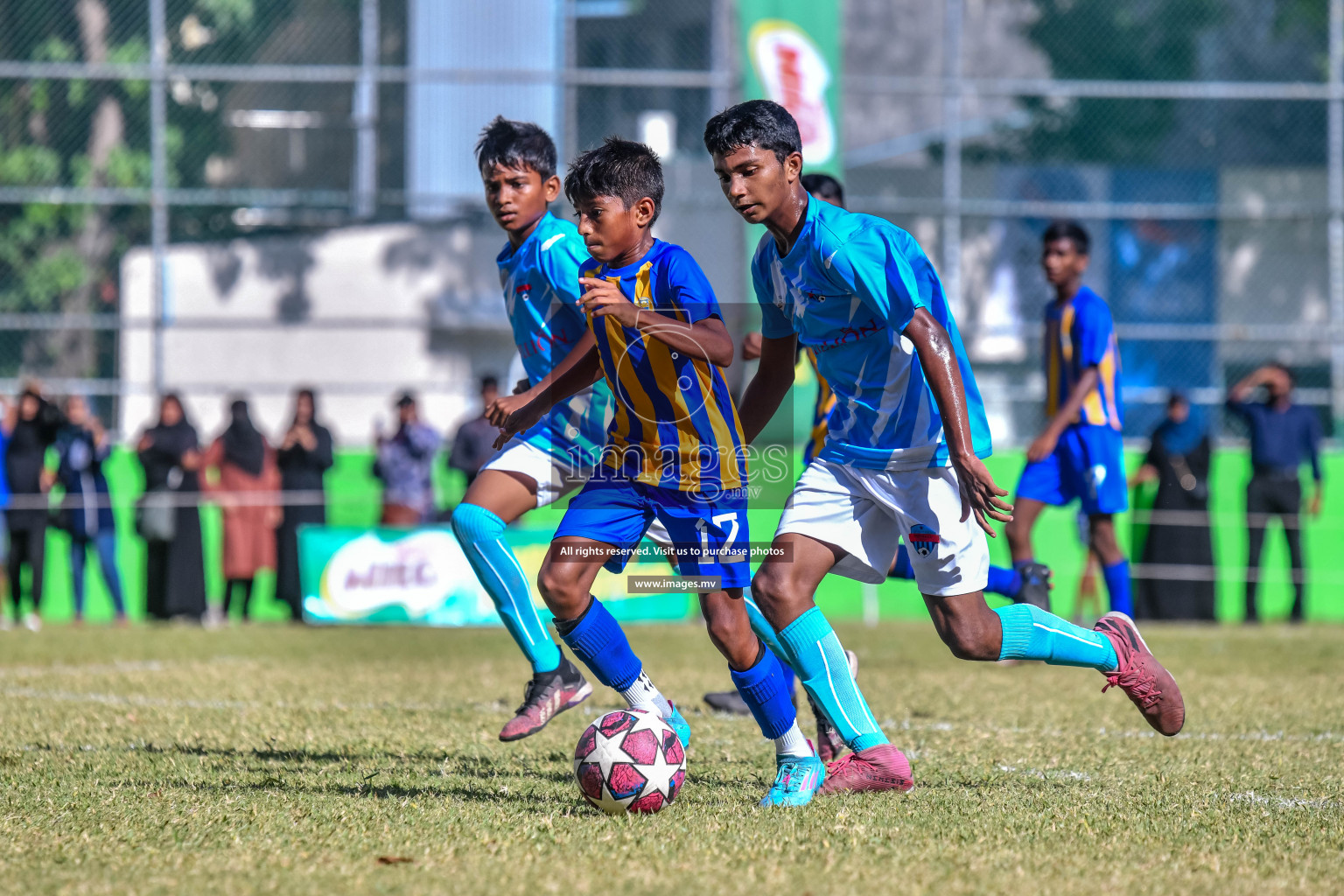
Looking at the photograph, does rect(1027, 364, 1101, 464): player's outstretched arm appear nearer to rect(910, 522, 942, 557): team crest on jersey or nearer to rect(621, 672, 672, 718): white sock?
rect(621, 672, 672, 718): white sock

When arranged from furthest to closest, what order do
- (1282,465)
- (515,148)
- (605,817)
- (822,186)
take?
(1282,465) → (822,186) → (515,148) → (605,817)

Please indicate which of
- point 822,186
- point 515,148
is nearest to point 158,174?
point 515,148

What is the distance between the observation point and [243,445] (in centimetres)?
1307

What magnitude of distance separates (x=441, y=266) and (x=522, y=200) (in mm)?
11879

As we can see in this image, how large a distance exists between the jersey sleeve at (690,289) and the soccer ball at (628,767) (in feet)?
3.89

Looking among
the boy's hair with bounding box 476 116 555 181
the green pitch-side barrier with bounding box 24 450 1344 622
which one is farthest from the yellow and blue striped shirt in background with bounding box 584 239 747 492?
the green pitch-side barrier with bounding box 24 450 1344 622

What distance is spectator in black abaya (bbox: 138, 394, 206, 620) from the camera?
41.1 ft

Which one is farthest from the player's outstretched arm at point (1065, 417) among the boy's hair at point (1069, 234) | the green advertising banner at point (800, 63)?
the green advertising banner at point (800, 63)

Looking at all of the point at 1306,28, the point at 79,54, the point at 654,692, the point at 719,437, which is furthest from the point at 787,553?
the point at 1306,28

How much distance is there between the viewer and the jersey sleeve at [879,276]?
412cm

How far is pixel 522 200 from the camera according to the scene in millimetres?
5547

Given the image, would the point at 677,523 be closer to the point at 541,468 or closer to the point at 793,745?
the point at 793,745

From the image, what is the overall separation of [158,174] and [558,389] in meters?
10.8

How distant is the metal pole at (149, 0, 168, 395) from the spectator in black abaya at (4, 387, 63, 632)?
4.74 ft
